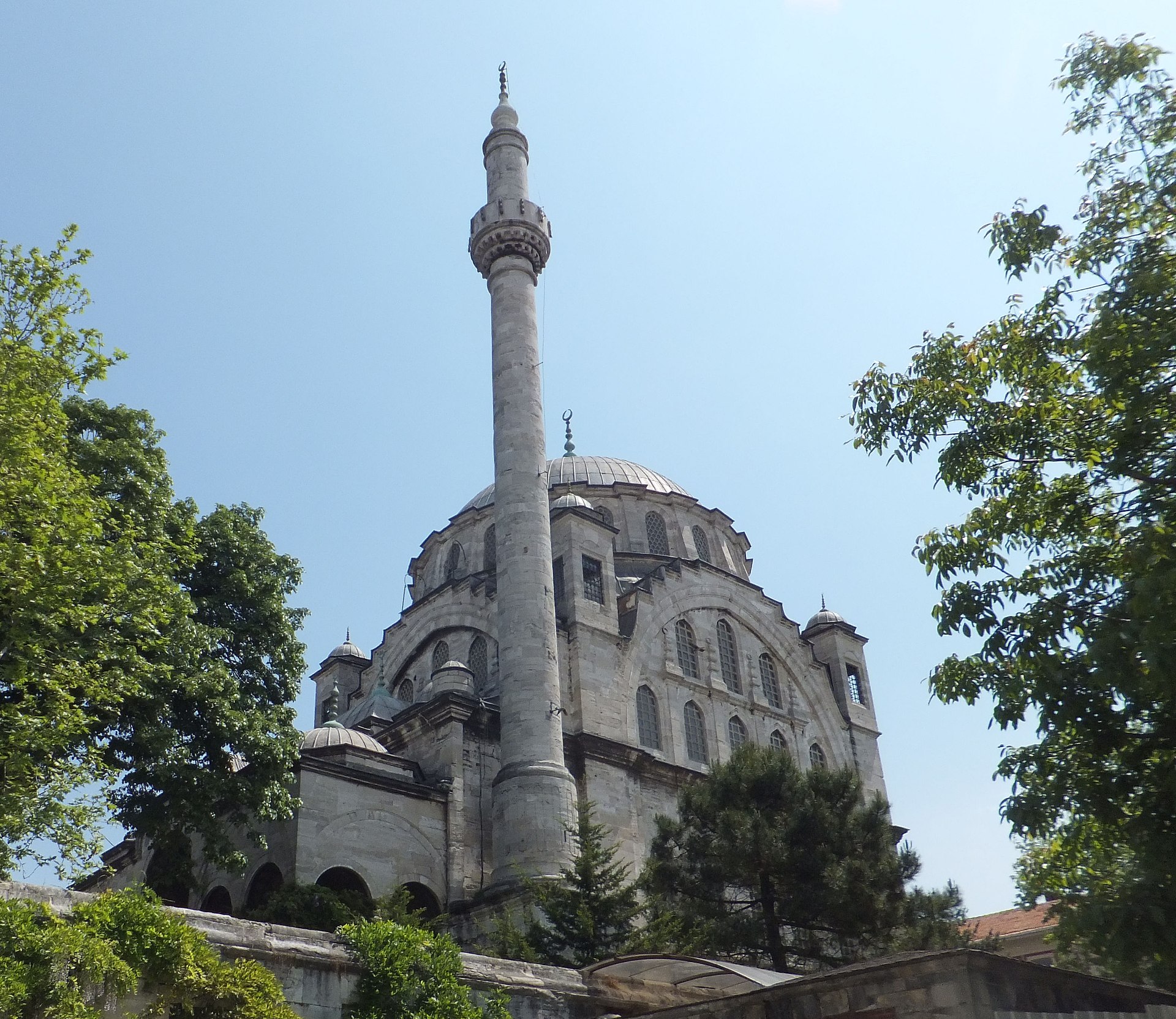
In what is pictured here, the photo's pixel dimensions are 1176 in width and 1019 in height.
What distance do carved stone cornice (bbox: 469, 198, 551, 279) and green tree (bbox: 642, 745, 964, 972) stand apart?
13.2m

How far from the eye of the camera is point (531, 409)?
24.7m

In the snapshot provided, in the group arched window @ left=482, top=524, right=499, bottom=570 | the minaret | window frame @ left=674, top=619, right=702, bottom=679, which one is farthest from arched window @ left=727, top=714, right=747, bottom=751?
arched window @ left=482, top=524, right=499, bottom=570

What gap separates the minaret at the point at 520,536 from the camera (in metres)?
20.3

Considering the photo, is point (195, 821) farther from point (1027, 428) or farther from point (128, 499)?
point (1027, 428)

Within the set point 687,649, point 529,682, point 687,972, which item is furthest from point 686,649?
point 687,972

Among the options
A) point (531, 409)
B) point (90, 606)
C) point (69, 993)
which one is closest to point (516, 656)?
point (531, 409)

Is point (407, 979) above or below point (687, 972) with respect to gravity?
below

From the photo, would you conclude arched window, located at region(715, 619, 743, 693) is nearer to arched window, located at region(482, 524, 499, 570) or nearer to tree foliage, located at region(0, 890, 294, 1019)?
arched window, located at region(482, 524, 499, 570)

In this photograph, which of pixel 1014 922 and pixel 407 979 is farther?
pixel 1014 922

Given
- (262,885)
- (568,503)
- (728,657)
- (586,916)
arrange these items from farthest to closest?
(728,657), (568,503), (262,885), (586,916)

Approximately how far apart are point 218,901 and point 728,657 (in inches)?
541

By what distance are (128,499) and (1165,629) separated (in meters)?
12.3

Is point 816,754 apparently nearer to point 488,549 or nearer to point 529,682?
point 488,549

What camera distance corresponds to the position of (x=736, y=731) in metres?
28.4
